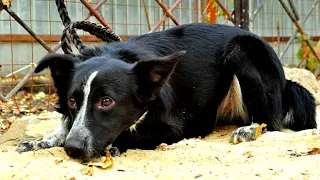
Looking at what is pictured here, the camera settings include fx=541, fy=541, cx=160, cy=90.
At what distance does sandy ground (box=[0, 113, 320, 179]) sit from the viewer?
284cm

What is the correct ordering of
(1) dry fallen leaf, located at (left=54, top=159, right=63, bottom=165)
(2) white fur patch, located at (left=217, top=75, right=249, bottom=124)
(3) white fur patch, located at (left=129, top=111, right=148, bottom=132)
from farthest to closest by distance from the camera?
(2) white fur patch, located at (left=217, top=75, right=249, bottom=124), (3) white fur patch, located at (left=129, top=111, right=148, bottom=132), (1) dry fallen leaf, located at (left=54, top=159, right=63, bottom=165)

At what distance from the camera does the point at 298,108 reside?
5.08m

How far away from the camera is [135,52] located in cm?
397

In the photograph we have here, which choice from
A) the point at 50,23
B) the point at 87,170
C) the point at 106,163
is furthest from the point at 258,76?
the point at 50,23

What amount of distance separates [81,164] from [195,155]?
2.49 ft

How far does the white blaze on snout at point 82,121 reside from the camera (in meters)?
3.18

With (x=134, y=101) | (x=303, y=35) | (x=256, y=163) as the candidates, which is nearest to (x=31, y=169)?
(x=134, y=101)

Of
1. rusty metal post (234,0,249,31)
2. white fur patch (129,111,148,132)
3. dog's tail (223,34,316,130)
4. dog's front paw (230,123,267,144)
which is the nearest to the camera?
white fur patch (129,111,148,132)

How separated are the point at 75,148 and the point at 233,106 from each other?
2.22 metres

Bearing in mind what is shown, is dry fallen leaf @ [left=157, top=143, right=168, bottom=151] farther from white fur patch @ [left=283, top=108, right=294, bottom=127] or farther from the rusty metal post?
the rusty metal post

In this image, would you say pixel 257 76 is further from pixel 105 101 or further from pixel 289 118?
pixel 105 101

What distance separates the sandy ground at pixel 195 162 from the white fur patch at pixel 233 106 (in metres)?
0.82

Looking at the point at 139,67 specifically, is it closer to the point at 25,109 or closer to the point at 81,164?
the point at 81,164

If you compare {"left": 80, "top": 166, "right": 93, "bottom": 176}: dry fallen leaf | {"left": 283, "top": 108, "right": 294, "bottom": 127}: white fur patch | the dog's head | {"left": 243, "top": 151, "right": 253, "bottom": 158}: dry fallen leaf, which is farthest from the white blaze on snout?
{"left": 283, "top": 108, "right": 294, "bottom": 127}: white fur patch
